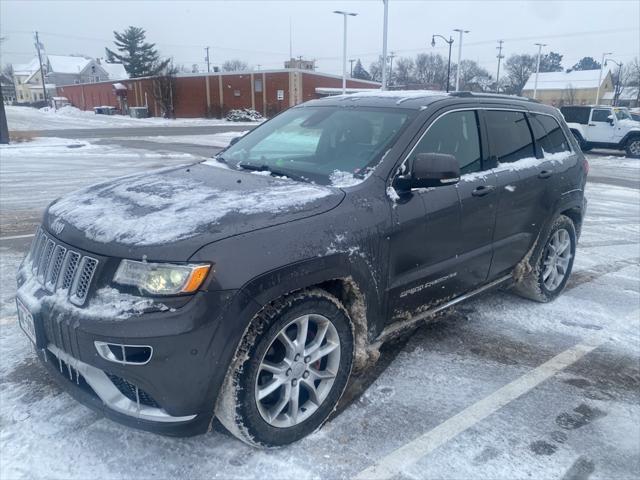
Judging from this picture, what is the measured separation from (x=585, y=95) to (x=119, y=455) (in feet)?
317

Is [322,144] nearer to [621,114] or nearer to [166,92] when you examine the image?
[621,114]

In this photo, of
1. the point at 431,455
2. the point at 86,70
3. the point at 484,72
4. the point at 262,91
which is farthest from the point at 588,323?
the point at 86,70

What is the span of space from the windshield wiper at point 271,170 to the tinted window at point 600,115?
20.1 metres

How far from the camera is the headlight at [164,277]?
2.24 meters

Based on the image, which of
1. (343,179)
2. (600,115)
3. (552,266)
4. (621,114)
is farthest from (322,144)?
(621,114)

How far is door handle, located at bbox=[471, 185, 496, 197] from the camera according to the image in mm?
3602

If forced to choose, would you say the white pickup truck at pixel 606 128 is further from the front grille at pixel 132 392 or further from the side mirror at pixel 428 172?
the front grille at pixel 132 392

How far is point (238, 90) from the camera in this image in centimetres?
5184

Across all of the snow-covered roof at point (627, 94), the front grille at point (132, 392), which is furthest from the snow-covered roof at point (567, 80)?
the front grille at point (132, 392)

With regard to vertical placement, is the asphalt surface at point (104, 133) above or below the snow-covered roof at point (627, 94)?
below

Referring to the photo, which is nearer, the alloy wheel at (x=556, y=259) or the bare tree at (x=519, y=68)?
the alloy wheel at (x=556, y=259)

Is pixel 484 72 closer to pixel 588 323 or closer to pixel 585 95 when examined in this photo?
pixel 585 95

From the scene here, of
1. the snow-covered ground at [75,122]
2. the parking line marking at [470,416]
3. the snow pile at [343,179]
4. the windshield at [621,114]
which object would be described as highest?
the windshield at [621,114]

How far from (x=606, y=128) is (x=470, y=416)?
20.3 metres
